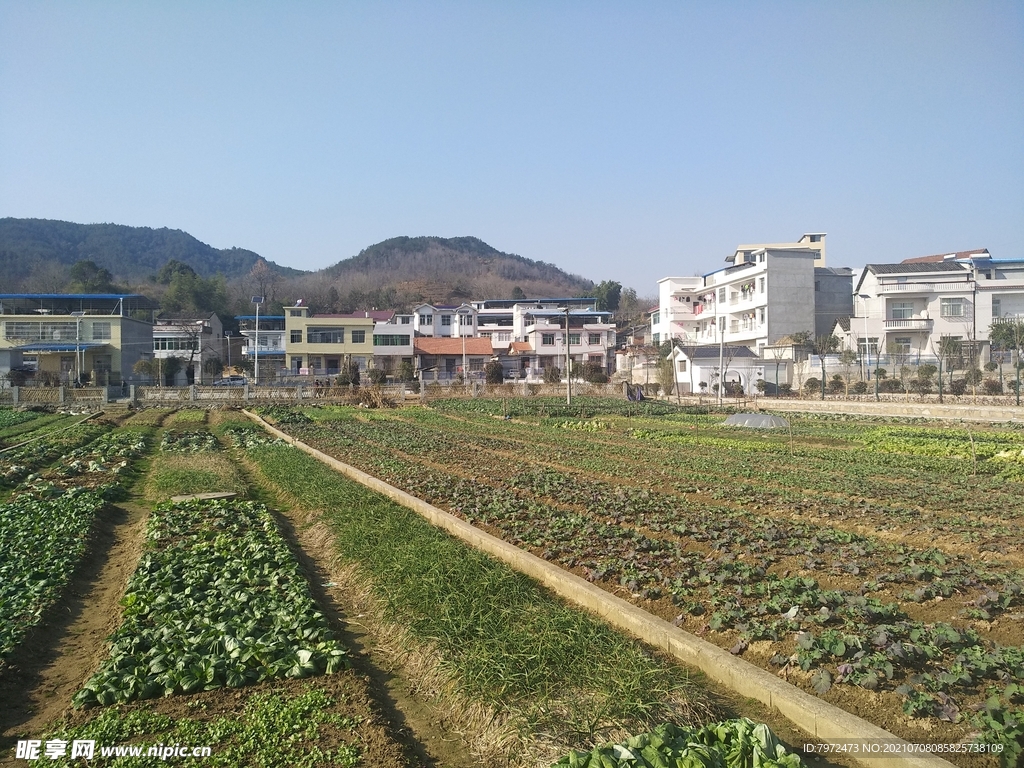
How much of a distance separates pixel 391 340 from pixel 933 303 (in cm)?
4337

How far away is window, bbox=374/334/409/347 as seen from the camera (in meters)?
66.5

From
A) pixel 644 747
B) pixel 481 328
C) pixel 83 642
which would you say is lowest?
pixel 83 642

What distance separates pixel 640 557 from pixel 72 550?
6869 mm

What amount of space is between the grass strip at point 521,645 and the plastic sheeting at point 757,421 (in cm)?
1866

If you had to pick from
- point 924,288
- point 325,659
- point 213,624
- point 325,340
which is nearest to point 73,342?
point 325,340

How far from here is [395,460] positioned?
55.7 feet

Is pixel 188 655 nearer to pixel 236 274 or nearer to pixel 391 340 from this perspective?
pixel 391 340

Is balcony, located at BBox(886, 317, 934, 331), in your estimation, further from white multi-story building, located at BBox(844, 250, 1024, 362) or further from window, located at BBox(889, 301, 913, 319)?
window, located at BBox(889, 301, 913, 319)

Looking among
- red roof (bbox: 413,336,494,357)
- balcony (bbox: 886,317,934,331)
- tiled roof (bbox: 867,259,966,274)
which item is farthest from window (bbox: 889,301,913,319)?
red roof (bbox: 413,336,494,357)

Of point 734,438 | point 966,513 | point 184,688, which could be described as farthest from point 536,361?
point 184,688

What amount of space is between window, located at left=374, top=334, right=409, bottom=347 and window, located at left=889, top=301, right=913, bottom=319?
39623 mm

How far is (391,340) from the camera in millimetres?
66812

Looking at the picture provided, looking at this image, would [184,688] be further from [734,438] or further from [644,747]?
[734,438]

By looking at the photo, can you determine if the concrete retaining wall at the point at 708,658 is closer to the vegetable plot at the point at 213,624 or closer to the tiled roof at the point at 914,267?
the vegetable plot at the point at 213,624
